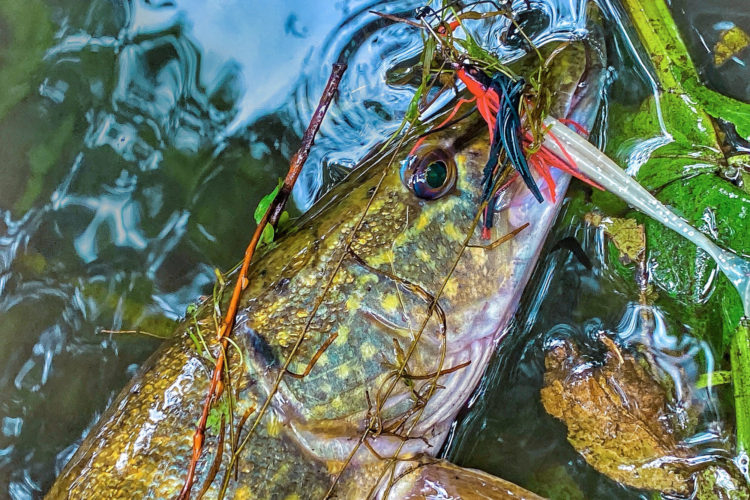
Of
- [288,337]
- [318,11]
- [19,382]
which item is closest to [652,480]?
[288,337]

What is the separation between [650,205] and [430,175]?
104cm

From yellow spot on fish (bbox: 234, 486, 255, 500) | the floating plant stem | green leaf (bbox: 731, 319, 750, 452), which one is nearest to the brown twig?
yellow spot on fish (bbox: 234, 486, 255, 500)

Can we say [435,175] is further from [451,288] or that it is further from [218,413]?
[218,413]

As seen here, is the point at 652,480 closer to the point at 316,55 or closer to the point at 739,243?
the point at 739,243

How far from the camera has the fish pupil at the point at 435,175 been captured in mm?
2289

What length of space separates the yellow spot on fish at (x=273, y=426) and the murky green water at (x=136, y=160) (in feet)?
3.30

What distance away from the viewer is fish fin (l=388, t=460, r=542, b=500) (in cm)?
250

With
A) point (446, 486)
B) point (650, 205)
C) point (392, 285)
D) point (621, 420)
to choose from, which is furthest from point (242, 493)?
point (650, 205)

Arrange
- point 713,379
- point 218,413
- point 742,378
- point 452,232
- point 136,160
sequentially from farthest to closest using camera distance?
point 136,160
point 713,379
point 742,378
point 452,232
point 218,413

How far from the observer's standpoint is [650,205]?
8.23ft

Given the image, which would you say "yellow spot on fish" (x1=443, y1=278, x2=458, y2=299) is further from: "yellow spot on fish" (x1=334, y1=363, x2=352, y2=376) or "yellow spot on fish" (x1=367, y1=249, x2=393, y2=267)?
"yellow spot on fish" (x1=334, y1=363, x2=352, y2=376)

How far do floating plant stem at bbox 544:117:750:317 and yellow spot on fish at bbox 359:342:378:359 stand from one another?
3.81ft

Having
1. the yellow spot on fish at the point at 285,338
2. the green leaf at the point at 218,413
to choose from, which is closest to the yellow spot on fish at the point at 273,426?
the green leaf at the point at 218,413

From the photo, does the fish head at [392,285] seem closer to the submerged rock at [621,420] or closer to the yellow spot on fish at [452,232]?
the yellow spot on fish at [452,232]
